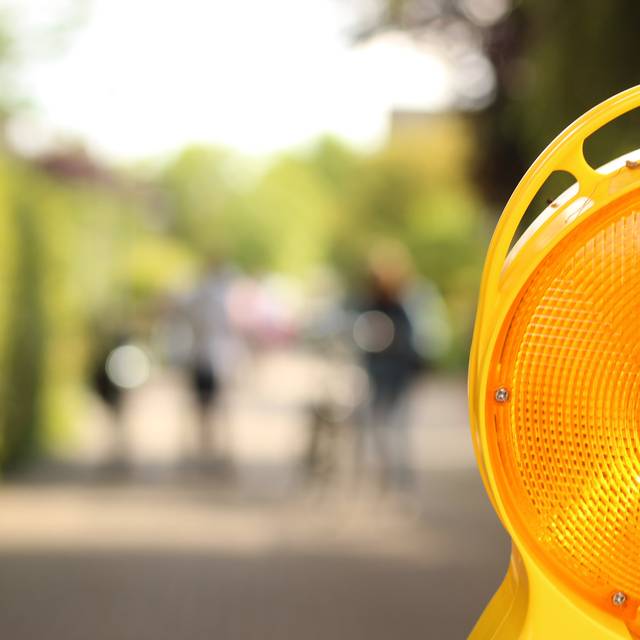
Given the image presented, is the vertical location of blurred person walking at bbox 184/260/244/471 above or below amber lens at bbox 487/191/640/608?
below

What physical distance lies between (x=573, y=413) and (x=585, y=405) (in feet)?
0.07

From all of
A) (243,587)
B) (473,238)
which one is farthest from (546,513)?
(473,238)

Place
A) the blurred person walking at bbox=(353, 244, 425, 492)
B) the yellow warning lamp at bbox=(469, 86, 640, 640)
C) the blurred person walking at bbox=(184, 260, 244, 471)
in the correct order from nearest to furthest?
the yellow warning lamp at bbox=(469, 86, 640, 640) → the blurred person walking at bbox=(353, 244, 425, 492) → the blurred person walking at bbox=(184, 260, 244, 471)

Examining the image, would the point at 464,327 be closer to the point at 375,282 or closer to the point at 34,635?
the point at 375,282

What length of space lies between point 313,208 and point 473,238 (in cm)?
6165

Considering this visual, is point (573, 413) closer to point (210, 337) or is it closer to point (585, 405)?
point (585, 405)

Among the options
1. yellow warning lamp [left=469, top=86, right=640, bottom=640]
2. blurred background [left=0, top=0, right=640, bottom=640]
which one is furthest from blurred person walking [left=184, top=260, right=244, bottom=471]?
yellow warning lamp [left=469, top=86, right=640, bottom=640]

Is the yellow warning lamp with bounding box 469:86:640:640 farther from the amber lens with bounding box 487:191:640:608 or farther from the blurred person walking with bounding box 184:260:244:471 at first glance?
the blurred person walking with bounding box 184:260:244:471

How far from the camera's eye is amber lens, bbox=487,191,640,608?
2.04 meters

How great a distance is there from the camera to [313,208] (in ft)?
326

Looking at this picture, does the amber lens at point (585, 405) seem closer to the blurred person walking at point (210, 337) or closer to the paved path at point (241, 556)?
the paved path at point (241, 556)

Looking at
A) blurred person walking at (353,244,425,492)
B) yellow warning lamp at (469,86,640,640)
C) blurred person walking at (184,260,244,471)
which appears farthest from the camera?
blurred person walking at (184,260,244,471)

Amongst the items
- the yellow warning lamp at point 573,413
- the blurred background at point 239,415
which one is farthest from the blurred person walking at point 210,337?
the yellow warning lamp at point 573,413

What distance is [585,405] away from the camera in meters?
2.05
